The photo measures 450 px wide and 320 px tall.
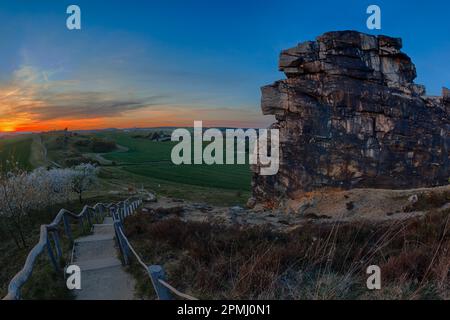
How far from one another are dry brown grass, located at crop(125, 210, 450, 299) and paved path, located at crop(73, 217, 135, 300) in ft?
1.70

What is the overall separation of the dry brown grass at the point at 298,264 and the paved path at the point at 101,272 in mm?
517

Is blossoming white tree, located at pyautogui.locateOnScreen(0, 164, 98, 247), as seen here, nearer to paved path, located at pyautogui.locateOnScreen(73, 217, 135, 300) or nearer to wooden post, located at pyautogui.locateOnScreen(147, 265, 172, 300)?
paved path, located at pyautogui.locateOnScreen(73, 217, 135, 300)

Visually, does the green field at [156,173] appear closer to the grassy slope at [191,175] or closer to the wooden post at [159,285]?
the grassy slope at [191,175]

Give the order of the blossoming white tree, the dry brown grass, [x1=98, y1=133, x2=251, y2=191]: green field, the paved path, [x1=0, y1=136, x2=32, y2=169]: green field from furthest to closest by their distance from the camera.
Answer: [x1=0, y1=136, x2=32, y2=169]: green field → [x1=98, y1=133, x2=251, y2=191]: green field → the blossoming white tree → the paved path → the dry brown grass

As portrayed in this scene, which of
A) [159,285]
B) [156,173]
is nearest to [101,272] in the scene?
[159,285]

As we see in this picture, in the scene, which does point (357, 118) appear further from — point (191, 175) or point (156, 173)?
point (156, 173)

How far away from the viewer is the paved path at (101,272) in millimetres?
9000

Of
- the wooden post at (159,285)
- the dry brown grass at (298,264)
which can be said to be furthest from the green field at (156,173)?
the wooden post at (159,285)

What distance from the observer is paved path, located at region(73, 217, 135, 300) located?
900 centimetres

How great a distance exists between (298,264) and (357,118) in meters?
40.1

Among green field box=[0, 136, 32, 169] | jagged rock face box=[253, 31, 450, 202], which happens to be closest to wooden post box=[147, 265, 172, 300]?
jagged rock face box=[253, 31, 450, 202]

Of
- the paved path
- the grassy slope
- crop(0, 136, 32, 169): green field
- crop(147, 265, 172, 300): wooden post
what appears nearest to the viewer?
crop(147, 265, 172, 300): wooden post
